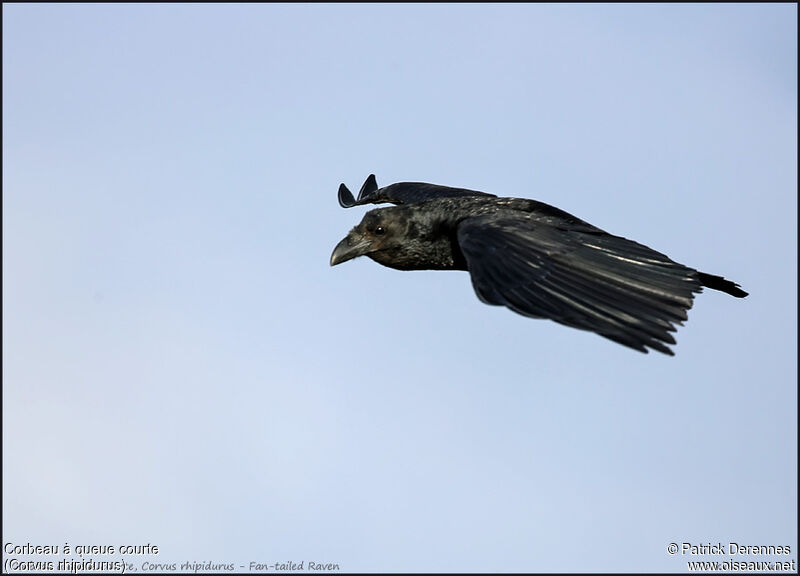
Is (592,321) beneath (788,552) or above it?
above

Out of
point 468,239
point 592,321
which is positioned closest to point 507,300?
point 592,321

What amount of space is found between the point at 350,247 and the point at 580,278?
3.23 m

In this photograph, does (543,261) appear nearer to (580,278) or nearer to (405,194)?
(580,278)

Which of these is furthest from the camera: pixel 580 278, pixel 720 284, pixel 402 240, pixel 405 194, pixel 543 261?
pixel 405 194

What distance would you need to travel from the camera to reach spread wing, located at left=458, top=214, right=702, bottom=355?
9.22m

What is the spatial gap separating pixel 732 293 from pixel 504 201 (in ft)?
8.71

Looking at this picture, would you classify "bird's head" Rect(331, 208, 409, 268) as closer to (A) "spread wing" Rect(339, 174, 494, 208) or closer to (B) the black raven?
(B) the black raven

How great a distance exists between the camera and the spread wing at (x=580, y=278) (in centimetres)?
922

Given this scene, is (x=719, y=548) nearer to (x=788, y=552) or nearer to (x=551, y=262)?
(x=788, y=552)

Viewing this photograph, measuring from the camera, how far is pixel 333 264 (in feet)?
40.8

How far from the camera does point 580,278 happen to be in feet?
32.9

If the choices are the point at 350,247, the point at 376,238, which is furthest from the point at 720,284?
the point at 350,247

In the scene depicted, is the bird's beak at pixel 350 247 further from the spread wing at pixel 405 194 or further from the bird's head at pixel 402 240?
the spread wing at pixel 405 194

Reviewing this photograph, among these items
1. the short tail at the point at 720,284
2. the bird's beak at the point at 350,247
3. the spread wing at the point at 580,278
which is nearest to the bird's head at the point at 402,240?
the bird's beak at the point at 350,247
